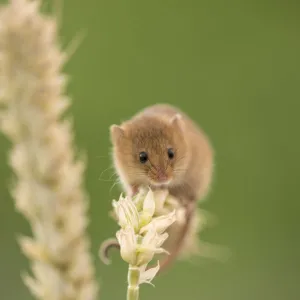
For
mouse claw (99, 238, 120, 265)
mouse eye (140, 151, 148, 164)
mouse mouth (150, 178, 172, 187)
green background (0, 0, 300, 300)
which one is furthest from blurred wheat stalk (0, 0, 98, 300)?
green background (0, 0, 300, 300)

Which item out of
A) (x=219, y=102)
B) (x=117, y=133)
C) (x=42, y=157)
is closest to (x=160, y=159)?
(x=117, y=133)

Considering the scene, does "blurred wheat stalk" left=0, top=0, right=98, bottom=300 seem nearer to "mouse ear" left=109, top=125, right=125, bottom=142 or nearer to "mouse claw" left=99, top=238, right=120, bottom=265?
"mouse claw" left=99, top=238, right=120, bottom=265

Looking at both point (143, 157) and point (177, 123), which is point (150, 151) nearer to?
point (143, 157)

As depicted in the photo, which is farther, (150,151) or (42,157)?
(150,151)

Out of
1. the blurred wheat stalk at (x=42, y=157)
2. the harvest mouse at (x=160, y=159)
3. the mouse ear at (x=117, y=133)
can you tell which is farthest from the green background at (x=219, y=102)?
the blurred wheat stalk at (x=42, y=157)

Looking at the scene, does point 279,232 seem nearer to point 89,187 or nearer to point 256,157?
point 256,157
